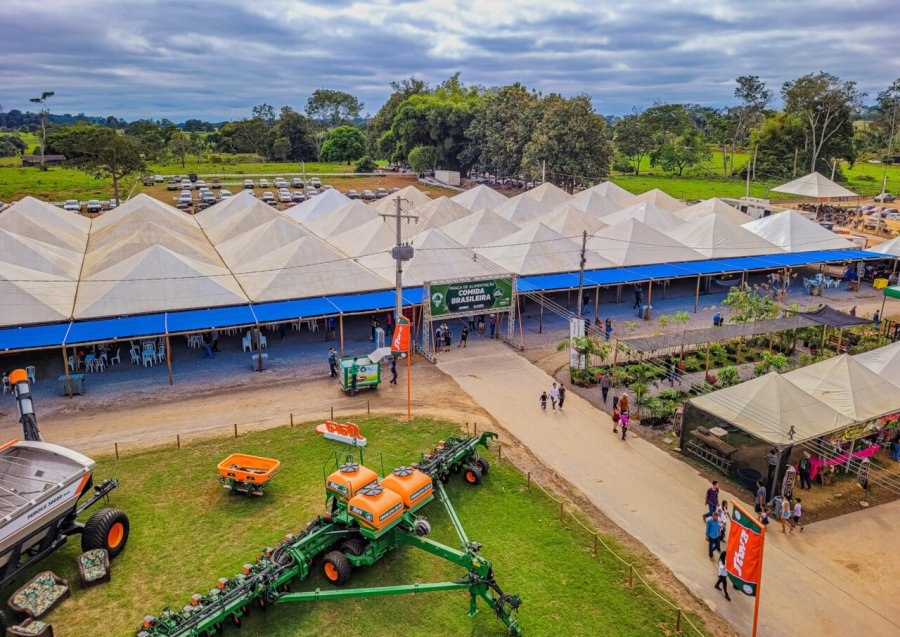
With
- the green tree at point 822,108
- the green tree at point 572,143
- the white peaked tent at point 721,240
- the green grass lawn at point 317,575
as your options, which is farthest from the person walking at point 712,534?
the green tree at point 822,108

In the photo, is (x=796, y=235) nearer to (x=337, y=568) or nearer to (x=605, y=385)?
(x=605, y=385)

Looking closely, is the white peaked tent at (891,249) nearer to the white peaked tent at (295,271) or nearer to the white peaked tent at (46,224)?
the white peaked tent at (295,271)

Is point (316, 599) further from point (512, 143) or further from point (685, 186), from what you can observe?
point (685, 186)

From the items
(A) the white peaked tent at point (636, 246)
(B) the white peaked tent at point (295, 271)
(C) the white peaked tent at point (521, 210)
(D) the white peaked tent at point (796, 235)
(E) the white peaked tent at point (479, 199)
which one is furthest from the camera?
(E) the white peaked tent at point (479, 199)

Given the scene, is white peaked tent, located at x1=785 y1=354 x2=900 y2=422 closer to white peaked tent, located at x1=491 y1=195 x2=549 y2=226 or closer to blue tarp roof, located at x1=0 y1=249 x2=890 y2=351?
blue tarp roof, located at x1=0 y1=249 x2=890 y2=351

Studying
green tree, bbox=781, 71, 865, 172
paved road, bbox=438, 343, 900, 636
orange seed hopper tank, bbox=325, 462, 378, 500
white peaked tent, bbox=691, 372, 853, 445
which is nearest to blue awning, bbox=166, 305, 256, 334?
paved road, bbox=438, 343, 900, 636

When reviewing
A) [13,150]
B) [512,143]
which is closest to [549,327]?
[512,143]
